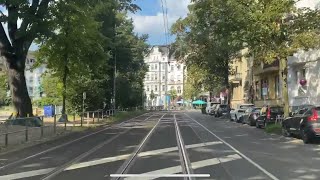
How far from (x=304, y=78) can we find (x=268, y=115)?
10.6 meters

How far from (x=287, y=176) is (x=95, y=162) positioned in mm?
5281

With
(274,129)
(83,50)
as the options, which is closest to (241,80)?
(83,50)

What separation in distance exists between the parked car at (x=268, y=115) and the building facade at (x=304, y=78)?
24.4 feet

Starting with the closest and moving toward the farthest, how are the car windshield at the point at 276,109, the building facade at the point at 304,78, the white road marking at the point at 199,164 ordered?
the white road marking at the point at 199,164
the car windshield at the point at 276,109
the building facade at the point at 304,78

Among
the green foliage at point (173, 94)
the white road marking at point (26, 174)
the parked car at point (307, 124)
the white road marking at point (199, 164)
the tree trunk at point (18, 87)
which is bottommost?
the white road marking at point (26, 174)

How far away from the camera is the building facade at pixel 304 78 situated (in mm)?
40562

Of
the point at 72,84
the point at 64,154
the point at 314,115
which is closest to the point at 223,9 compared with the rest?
the point at 314,115

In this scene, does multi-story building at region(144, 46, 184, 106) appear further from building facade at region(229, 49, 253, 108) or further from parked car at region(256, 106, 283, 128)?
parked car at region(256, 106, 283, 128)

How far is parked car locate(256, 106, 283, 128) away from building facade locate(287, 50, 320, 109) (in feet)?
24.4

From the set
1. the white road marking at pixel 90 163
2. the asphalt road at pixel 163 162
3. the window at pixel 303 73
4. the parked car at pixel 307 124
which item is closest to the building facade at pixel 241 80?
the window at pixel 303 73

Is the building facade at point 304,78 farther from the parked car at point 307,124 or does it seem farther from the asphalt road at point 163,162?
the asphalt road at point 163,162

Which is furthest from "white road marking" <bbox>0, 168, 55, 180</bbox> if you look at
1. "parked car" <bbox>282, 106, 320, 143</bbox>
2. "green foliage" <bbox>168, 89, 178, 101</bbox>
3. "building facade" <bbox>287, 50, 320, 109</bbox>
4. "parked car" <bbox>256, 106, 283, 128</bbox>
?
"green foliage" <bbox>168, 89, 178, 101</bbox>

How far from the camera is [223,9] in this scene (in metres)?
29.5

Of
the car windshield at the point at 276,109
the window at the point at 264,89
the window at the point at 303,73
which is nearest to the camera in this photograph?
the car windshield at the point at 276,109
